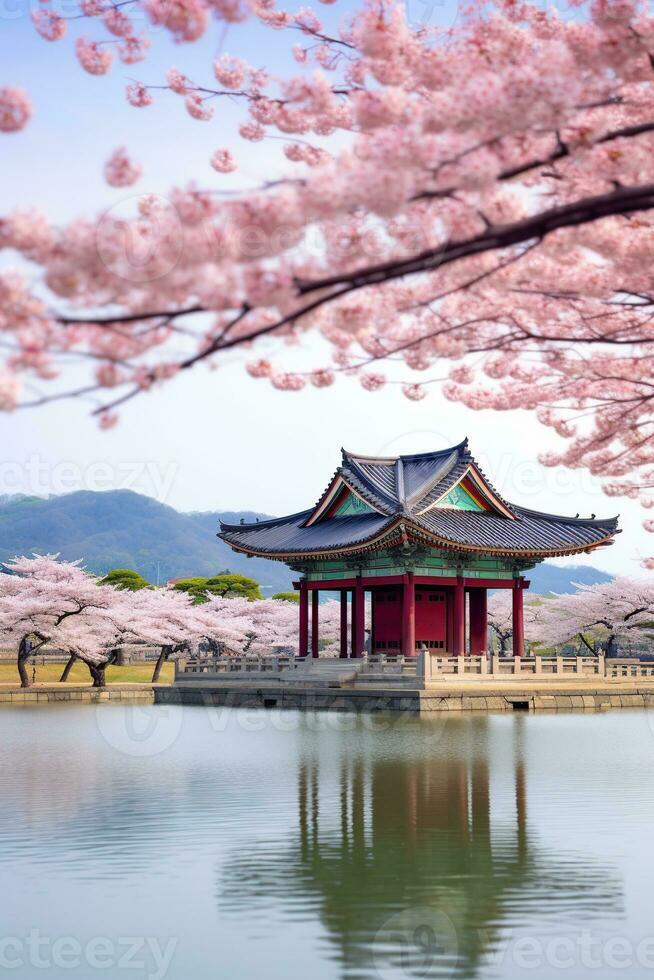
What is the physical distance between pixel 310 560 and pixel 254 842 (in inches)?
1150

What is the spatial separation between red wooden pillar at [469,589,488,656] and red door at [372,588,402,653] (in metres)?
3.71

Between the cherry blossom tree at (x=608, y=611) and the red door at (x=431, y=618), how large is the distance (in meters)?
16.5

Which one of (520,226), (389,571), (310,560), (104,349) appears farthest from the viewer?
(310,560)

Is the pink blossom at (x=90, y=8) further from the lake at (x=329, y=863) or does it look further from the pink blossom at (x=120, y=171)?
the lake at (x=329, y=863)

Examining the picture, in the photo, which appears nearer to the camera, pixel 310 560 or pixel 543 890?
pixel 543 890

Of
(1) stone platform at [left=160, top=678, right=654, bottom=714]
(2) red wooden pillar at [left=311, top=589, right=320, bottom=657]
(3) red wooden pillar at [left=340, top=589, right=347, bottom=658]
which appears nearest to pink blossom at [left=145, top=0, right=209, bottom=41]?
(1) stone platform at [left=160, top=678, right=654, bottom=714]

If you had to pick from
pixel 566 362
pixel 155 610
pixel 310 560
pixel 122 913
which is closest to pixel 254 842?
pixel 122 913

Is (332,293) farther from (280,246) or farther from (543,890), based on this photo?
(543,890)

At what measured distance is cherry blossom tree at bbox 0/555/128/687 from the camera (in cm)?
4372

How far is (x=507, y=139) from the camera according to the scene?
19.7ft

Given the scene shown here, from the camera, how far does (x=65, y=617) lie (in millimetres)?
45812

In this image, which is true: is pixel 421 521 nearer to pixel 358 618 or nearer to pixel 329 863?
pixel 358 618

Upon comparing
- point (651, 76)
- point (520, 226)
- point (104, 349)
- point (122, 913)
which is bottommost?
point (122, 913)

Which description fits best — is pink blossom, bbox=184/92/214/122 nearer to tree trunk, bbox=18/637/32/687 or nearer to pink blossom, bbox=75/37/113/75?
pink blossom, bbox=75/37/113/75
